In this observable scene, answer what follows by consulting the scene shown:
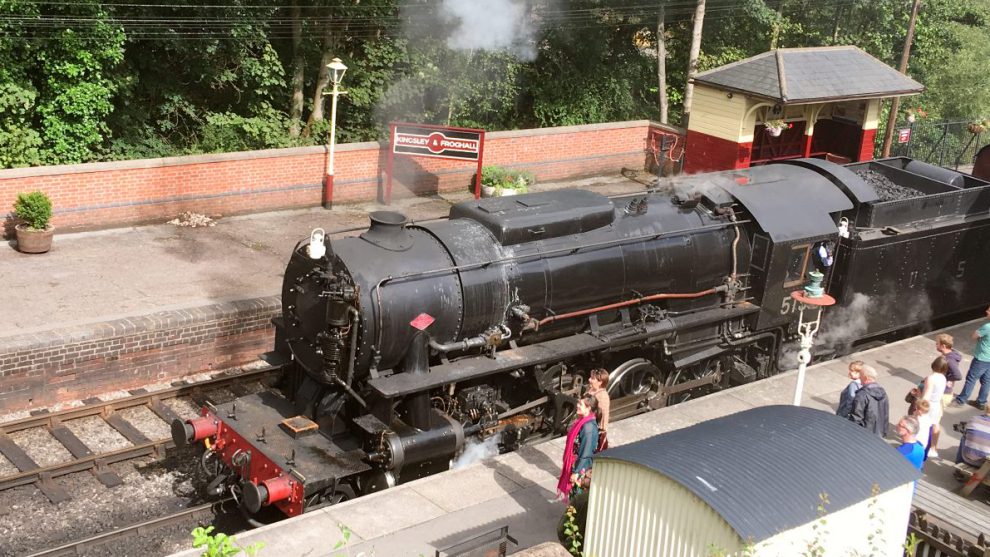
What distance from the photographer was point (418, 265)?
962 centimetres

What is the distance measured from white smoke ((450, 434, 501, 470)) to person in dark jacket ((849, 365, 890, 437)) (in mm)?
3646

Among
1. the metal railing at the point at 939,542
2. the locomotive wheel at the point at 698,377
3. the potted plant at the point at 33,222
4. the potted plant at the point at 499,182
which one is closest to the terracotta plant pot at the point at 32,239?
the potted plant at the point at 33,222

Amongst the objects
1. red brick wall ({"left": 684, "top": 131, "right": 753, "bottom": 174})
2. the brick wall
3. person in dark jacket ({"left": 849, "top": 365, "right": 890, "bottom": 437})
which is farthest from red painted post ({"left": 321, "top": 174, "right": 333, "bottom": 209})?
person in dark jacket ({"left": 849, "top": 365, "right": 890, "bottom": 437})

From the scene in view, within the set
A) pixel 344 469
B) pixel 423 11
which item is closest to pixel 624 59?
pixel 423 11

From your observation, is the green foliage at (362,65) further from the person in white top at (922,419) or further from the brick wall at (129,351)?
the person in white top at (922,419)

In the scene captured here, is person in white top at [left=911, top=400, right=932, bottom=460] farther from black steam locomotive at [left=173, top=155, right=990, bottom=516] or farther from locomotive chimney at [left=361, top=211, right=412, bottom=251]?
locomotive chimney at [left=361, top=211, right=412, bottom=251]

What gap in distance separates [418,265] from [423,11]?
48.0 ft

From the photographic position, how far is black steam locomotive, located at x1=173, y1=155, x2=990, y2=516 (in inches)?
367

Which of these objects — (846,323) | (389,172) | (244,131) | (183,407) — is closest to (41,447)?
(183,407)

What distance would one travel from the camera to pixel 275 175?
741 inches

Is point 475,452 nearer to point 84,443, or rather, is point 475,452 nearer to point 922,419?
point 84,443

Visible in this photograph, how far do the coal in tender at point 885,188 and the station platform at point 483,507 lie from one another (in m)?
3.50

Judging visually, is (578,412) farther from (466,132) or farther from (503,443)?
(466,132)

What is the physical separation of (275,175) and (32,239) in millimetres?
4747
